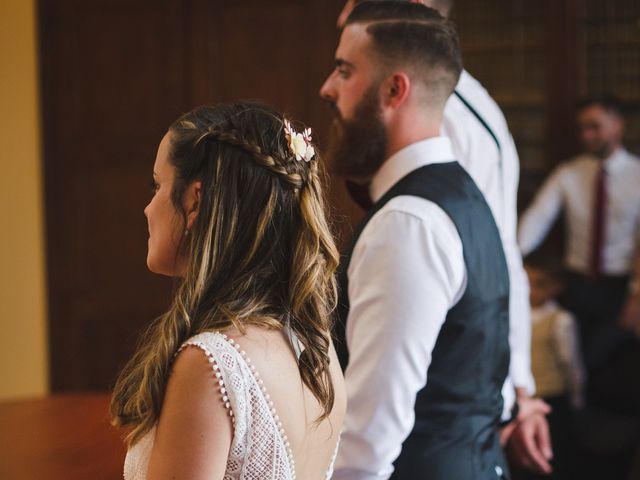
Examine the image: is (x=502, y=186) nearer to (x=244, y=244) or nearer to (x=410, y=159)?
(x=410, y=159)

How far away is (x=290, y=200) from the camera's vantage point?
1207mm

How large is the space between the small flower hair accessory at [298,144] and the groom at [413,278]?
0.37 metres

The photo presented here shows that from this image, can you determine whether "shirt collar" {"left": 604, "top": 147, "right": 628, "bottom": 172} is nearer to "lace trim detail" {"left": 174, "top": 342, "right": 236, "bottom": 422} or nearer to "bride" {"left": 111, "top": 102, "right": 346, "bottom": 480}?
"bride" {"left": 111, "top": 102, "right": 346, "bottom": 480}

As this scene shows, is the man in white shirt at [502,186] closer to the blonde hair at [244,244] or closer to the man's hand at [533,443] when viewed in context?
the man's hand at [533,443]

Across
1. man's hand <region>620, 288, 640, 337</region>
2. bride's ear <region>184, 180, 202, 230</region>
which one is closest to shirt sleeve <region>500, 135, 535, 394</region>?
bride's ear <region>184, 180, 202, 230</region>

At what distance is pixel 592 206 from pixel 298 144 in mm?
3922

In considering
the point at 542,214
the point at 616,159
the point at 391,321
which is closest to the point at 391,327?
the point at 391,321

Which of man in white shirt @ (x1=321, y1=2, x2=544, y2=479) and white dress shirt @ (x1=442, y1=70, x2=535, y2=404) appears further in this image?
white dress shirt @ (x1=442, y1=70, x2=535, y2=404)

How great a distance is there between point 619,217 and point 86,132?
299 centimetres

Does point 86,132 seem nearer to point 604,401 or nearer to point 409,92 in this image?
point 604,401

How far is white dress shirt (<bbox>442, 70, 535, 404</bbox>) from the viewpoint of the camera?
2.15m

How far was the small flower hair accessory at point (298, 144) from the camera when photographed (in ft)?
4.03

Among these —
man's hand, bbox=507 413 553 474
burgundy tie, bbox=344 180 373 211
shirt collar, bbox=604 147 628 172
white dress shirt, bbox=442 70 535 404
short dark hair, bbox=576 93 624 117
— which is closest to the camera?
burgundy tie, bbox=344 180 373 211

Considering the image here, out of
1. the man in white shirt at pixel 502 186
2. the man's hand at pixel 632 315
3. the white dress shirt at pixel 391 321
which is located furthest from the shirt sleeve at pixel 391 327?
the man's hand at pixel 632 315
